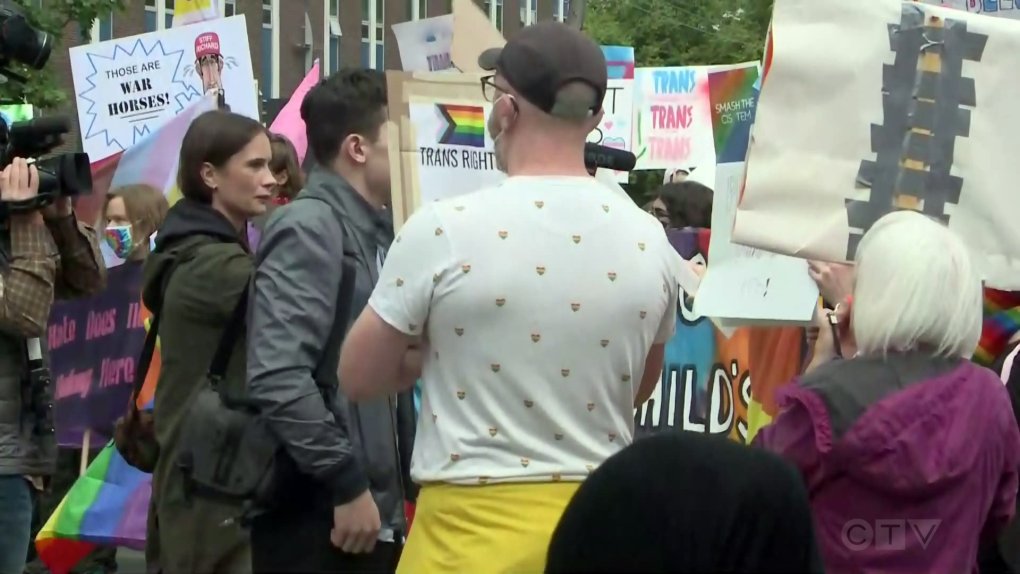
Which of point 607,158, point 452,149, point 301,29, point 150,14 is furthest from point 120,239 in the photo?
point 301,29

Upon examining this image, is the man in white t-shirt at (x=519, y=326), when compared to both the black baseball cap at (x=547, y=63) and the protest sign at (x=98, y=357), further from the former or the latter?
the protest sign at (x=98, y=357)

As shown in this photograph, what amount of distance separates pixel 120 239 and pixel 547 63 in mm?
4664

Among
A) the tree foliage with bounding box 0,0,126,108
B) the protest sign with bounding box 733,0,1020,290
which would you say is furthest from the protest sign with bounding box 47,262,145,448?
the tree foliage with bounding box 0,0,126,108

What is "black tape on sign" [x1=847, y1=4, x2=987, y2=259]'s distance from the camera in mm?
3492

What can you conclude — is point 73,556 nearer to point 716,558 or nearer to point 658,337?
point 658,337

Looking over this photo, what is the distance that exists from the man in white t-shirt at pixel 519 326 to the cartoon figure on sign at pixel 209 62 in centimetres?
591

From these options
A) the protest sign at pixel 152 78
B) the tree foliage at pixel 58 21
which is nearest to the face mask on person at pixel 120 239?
the protest sign at pixel 152 78

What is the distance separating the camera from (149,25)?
33812mm

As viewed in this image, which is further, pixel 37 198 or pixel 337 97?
pixel 37 198

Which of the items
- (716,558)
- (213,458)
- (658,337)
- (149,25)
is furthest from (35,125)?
(149,25)

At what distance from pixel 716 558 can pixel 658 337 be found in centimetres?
126

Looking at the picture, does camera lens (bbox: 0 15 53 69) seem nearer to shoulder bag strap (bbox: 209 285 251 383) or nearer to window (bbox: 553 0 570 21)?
shoulder bag strap (bbox: 209 285 251 383)

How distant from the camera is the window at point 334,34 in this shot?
39906mm

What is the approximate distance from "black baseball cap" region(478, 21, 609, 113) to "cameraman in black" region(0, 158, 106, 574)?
1.81 meters
